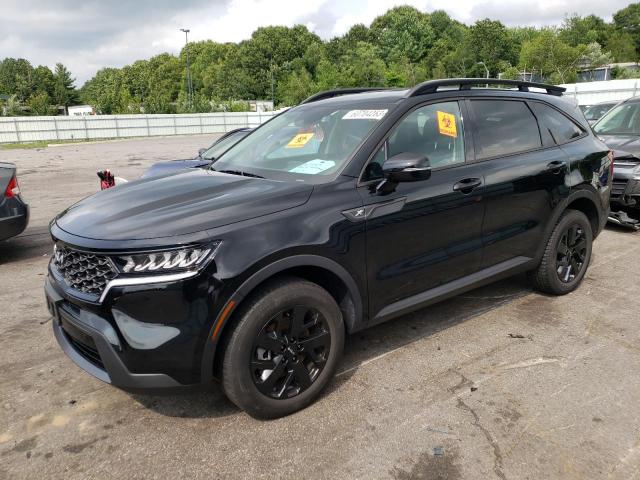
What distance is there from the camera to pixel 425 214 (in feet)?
10.8

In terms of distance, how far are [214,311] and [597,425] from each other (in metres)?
2.12

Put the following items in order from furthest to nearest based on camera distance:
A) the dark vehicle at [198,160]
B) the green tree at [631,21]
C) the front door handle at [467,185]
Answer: the green tree at [631,21] < the dark vehicle at [198,160] < the front door handle at [467,185]

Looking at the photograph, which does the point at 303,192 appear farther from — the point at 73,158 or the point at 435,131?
the point at 73,158

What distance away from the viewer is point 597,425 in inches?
108

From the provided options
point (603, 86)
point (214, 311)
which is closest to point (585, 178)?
point (214, 311)

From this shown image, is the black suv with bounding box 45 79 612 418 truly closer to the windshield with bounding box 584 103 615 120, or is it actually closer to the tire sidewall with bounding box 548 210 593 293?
the tire sidewall with bounding box 548 210 593 293

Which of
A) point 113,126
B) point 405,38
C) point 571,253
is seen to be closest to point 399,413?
point 571,253

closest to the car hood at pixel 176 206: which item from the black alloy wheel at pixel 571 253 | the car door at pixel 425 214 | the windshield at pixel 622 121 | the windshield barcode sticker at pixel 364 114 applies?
the car door at pixel 425 214

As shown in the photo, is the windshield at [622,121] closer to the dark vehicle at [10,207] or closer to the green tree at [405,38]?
the dark vehicle at [10,207]

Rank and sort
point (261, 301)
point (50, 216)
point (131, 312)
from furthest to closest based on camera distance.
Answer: point (50, 216), point (261, 301), point (131, 312)

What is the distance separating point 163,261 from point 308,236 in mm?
770

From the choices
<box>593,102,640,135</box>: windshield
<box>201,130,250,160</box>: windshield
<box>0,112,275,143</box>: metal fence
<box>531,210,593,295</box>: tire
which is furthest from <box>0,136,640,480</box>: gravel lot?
<box>0,112,275,143</box>: metal fence

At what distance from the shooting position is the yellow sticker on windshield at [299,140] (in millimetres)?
3605

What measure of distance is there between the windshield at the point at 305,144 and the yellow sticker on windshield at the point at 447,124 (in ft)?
1.50
